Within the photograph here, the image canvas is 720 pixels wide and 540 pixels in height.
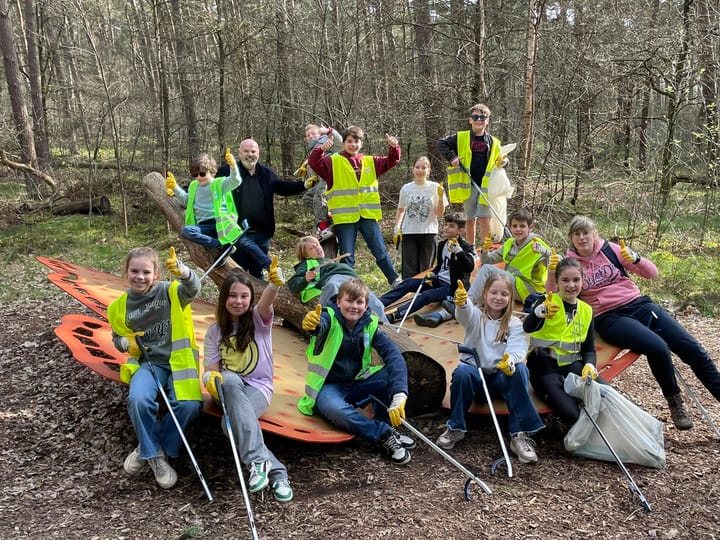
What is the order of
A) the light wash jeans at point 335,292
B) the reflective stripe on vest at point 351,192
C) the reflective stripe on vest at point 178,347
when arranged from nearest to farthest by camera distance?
the reflective stripe on vest at point 178,347 → the light wash jeans at point 335,292 → the reflective stripe on vest at point 351,192

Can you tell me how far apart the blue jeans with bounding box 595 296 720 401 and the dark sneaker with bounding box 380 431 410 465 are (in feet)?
6.15

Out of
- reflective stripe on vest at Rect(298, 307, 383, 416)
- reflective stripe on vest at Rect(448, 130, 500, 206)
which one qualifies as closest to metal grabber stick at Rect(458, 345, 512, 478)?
reflective stripe on vest at Rect(298, 307, 383, 416)

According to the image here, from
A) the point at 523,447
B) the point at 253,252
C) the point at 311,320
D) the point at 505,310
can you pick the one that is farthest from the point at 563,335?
the point at 253,252

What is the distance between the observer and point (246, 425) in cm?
366

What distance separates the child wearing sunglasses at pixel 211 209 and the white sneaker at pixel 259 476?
3.02m

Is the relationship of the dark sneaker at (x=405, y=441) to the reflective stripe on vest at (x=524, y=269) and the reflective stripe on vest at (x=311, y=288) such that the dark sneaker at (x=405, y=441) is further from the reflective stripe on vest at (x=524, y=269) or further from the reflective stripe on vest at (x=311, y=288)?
the reflective stripe on vest at (x=524, y=269)

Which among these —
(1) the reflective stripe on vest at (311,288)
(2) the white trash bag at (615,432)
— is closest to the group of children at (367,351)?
(2) the white trash bag at (615,432)

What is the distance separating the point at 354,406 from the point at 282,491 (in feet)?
3.02

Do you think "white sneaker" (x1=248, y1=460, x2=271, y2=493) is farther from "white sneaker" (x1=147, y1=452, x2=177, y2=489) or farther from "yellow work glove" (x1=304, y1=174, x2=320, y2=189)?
"yellow work glove" (x1=304, y1=174, x2=320, y2=189)

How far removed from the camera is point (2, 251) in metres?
11.0

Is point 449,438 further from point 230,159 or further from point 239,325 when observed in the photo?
point 230,159

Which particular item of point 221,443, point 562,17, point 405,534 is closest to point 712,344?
point 405,534

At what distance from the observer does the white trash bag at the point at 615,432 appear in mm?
3889

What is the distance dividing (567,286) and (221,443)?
105 inches
